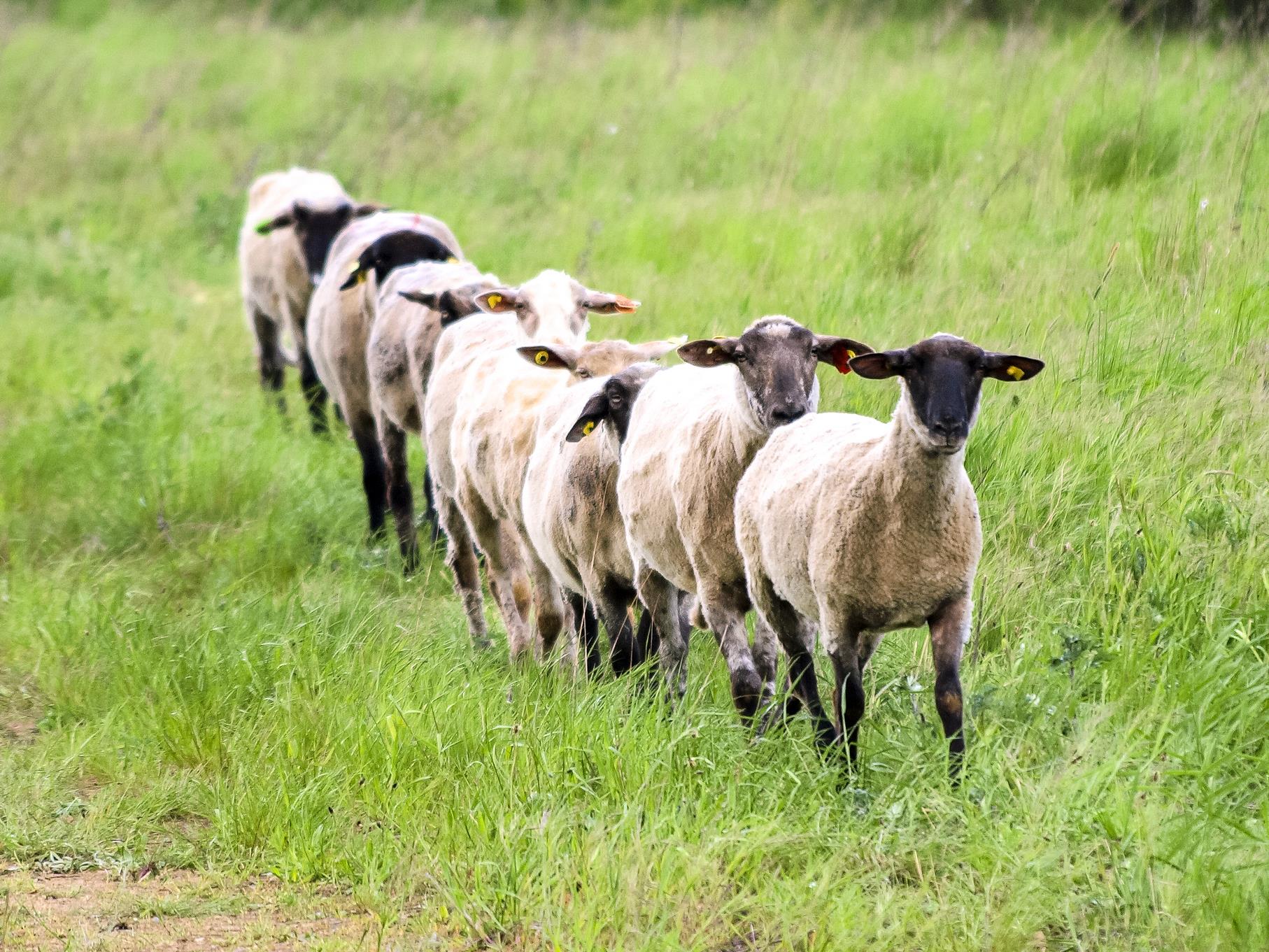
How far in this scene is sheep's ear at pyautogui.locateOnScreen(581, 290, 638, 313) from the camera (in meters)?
6.87

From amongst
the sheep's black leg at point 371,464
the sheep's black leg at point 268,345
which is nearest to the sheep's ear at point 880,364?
the sheep's black leg at point 371,464

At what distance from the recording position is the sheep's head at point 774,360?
4.89 meters

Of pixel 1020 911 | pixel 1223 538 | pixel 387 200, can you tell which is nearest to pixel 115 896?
pixel 1020 911

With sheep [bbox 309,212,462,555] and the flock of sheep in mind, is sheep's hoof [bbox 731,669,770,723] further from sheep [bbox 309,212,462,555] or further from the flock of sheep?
sheep [bbox 309,212,462,555]

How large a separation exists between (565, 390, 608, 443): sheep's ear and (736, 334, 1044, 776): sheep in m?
1.06

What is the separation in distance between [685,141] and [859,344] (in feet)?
22.5

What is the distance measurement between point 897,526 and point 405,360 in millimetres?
4059

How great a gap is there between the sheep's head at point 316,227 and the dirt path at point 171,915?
20.2 feet

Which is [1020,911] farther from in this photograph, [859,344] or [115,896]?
[115,896]

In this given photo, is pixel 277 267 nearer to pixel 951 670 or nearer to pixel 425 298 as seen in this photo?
pixel 425 298

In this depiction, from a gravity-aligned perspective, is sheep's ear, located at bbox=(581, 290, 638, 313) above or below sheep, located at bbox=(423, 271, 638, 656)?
above

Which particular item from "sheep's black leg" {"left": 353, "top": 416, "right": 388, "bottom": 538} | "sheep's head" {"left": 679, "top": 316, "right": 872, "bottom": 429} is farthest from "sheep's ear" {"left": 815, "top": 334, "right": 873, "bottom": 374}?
"sheep's black leg" {"left": 353, "top": 416, "right": 388, "bottom": 538}

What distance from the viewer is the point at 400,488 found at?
8.02 metres

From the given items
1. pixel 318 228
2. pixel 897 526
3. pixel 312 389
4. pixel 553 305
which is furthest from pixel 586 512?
pixel 312 389
